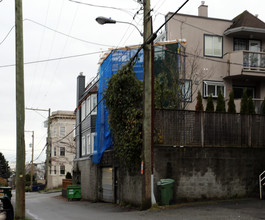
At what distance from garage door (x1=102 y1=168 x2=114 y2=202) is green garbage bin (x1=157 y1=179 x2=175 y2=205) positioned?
23.6 ft

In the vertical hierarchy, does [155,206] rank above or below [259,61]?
below

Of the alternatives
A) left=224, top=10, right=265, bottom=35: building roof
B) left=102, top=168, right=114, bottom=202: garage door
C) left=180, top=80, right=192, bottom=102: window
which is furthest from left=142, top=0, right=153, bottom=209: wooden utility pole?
left=224, top=10, right=265, bottom=35: building roof

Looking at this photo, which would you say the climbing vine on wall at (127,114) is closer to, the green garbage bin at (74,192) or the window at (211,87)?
the window at (211,87)

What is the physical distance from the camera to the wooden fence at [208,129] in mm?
17484

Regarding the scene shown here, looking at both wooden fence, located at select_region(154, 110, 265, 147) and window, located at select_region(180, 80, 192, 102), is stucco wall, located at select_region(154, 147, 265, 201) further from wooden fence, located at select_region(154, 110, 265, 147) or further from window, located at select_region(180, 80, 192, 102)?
window, located at select_region(180, 80, 192, 102)

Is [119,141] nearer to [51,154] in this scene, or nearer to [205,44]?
[205,44]

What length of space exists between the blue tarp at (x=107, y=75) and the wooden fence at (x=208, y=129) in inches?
222

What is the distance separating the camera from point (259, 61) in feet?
87.8

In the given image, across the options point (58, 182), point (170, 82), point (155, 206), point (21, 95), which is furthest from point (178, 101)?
point (58, 182)

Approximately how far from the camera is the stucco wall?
1689 cm

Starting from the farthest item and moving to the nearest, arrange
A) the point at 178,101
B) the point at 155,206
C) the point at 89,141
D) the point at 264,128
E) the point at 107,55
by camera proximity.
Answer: the point at 89,141 < the point at 107,55 < the point at 178,101 < the point at 264,128 < the point at 155,206

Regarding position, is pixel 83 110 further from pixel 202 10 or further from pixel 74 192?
pixel 202 10

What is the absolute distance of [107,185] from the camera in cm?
2445

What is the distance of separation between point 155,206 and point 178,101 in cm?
847
